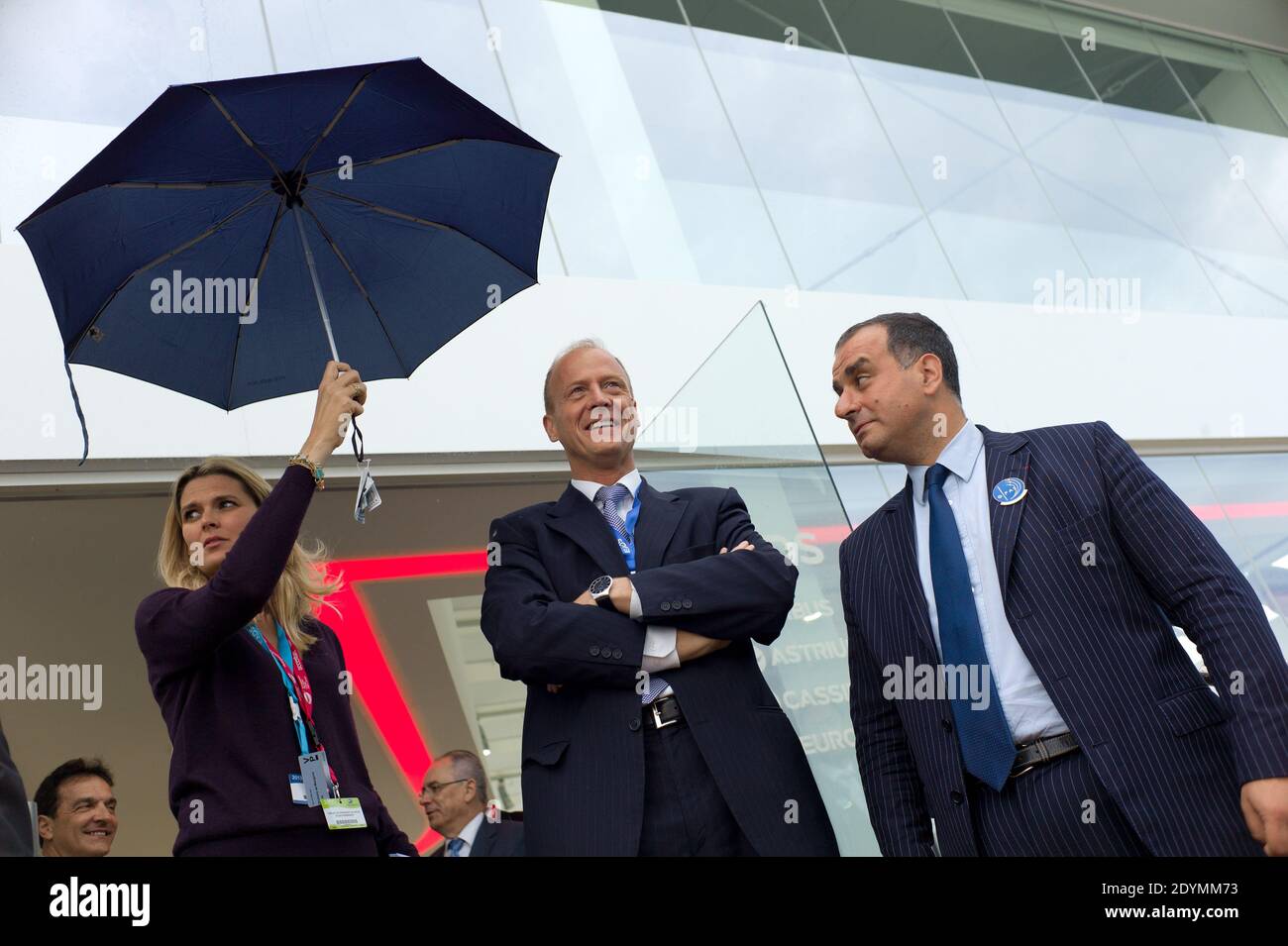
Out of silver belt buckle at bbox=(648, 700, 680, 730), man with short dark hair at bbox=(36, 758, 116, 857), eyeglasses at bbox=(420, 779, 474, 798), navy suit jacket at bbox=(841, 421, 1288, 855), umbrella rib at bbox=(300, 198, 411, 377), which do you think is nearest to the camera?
navy suit jacket at bbox=(841, 421, 1288, 855)

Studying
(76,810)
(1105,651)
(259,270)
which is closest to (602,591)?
(1105,651)

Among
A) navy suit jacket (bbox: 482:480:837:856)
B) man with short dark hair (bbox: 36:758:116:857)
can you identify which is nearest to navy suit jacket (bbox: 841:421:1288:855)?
navy suit jacket (bbox: 482:480:837:856)

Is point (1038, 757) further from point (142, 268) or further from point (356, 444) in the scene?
point (142, 268)

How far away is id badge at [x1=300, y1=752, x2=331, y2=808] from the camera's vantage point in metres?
2.19

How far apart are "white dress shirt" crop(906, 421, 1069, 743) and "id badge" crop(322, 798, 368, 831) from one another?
121 centimetres

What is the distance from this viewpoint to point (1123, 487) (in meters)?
2.19

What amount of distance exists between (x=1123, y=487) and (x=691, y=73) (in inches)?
275

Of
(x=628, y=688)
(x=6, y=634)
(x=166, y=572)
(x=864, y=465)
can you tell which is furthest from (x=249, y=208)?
(x=6, y=634)

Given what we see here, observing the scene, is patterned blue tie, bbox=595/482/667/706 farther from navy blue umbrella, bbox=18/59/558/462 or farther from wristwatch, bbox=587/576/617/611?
navy blue umbrella, bbox=18/59/558/462

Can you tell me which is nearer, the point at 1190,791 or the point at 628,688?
the point at 1190,791

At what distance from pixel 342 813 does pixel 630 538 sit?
88 centimetres

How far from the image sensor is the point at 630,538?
264 cm

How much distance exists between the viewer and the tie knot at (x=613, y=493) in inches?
106
